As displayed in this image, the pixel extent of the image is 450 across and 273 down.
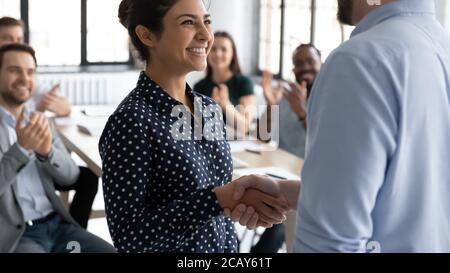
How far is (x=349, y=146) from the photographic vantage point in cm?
86

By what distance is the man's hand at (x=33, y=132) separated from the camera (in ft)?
7.38

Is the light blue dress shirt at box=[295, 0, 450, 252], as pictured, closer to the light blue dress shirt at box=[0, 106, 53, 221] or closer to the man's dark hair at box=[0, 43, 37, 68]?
the light blue dress shirt at box=[0, 106, 53, 221]

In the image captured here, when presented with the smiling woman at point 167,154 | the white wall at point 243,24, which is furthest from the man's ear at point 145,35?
the white wall at point 243,24

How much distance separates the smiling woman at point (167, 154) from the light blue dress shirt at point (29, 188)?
3.61 feet

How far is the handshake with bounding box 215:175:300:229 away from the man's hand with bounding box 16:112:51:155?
1121mm

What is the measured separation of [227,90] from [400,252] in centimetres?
284

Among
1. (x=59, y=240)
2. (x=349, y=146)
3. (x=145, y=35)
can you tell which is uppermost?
(x=145, y=35)

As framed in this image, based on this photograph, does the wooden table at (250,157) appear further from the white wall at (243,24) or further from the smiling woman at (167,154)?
the white wall at (243,24)

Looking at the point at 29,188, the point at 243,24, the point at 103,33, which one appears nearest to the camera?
the point at 29,188

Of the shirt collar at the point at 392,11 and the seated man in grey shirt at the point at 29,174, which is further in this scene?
the seated man in grey shirt at the point at 29,174

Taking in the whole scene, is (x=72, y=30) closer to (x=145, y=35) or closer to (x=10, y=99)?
(x=10, y=99)

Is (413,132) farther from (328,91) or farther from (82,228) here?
(82,228)

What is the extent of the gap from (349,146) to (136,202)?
0.50m

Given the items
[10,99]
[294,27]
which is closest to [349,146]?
[10,99]
